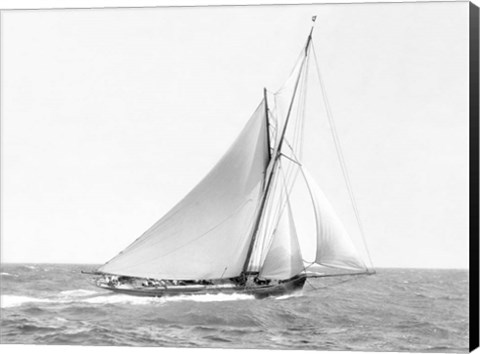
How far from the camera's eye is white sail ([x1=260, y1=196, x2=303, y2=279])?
991cm

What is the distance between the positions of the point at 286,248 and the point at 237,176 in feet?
2.98

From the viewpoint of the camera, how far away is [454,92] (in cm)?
922

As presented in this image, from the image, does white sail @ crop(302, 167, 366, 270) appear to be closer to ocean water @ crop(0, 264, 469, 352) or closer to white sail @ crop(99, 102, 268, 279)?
ocean water @ crop(0, 264, 469, 352)

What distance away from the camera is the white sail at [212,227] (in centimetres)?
1006

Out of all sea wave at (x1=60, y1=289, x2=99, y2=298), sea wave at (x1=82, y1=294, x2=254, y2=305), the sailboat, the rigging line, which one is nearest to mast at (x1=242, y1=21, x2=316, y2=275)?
the sailboat

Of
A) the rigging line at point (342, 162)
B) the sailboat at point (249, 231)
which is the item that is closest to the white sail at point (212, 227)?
the sailboat at point (249, 231)

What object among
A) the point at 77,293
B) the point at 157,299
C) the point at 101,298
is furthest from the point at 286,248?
the point at 77,293

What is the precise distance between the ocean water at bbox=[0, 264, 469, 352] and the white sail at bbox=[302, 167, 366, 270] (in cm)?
17

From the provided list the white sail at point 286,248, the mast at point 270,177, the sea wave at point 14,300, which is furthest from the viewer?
the sea wave at point 14,300

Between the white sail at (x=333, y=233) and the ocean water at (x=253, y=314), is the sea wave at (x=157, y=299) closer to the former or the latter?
the ocean water at (x=253, y=314)

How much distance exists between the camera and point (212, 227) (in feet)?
33.9

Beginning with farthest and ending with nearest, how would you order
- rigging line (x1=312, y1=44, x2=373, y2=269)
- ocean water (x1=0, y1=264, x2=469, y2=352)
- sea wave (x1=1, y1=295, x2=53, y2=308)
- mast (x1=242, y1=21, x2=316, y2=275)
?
sea wave (x1=1, y1=295, x2=53, y2=308), mast (x1=242, y1=21, x2=316, y2=275), rigging line (x1=312, y1=44, x2=373, y2=269), ocean water (x1=0, y1=264, x2=469, y2=352)

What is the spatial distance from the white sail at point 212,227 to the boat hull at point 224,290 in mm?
157

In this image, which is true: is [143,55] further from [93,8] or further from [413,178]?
[413,178]
